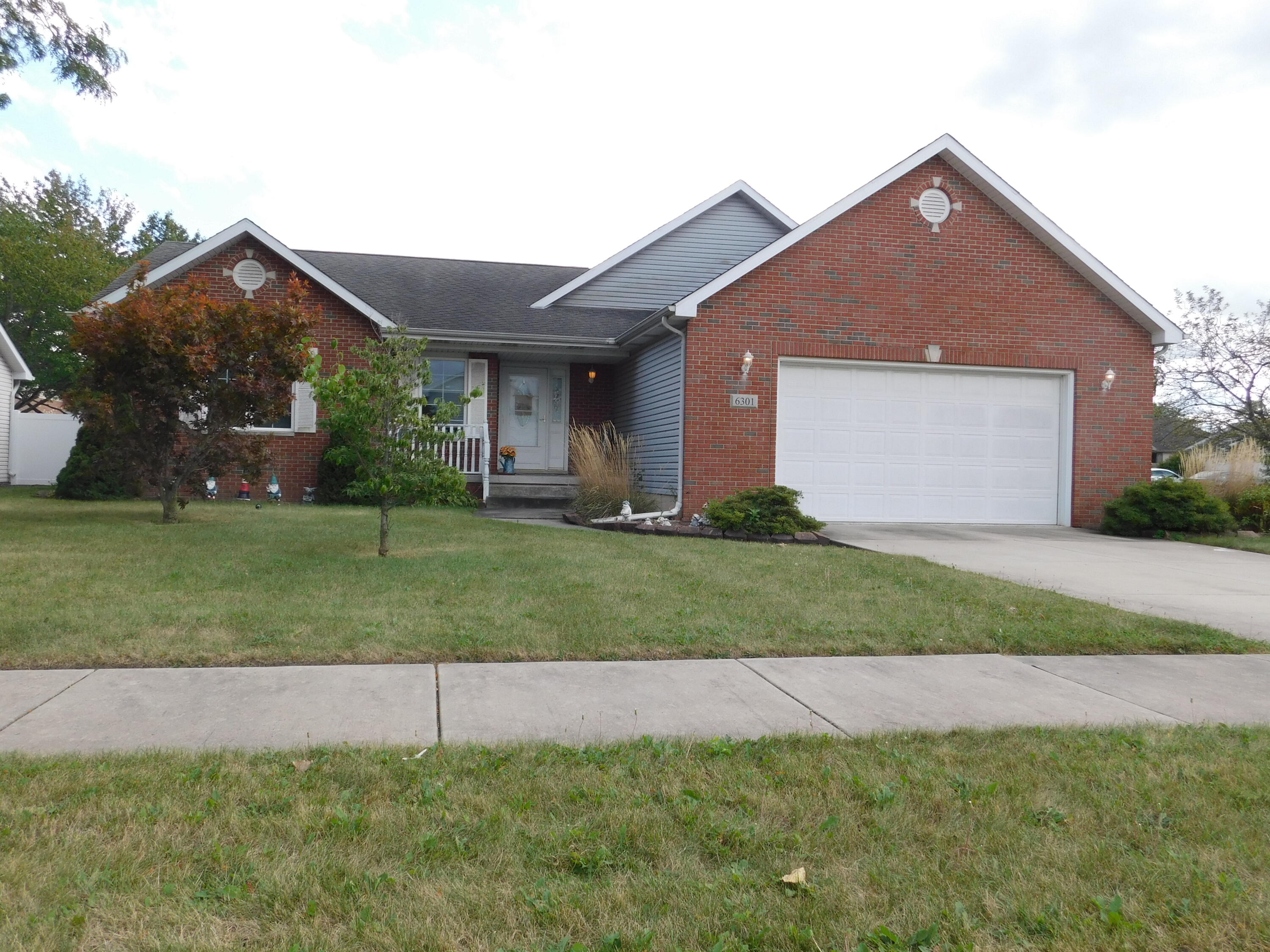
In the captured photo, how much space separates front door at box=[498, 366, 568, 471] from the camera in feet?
56.6

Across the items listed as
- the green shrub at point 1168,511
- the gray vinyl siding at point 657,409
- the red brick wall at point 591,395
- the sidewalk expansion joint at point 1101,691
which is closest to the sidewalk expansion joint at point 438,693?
the sidewalk expansion joint at point 1101,691

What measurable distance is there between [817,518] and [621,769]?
10.6m

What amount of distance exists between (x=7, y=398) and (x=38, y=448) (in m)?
1.59

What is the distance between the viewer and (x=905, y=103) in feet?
49.9

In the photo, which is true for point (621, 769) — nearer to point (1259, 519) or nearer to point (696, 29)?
point (696, 29)

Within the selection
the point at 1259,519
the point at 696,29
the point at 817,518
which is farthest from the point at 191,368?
the point at 1259,519

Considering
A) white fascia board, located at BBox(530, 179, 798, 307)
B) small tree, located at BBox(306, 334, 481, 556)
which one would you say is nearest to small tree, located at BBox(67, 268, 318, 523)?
small tree, located at BBox(306, 334, 481, 556)

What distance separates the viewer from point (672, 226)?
713 inches

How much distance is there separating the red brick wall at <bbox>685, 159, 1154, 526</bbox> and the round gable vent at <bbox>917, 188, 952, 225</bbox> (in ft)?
0.33

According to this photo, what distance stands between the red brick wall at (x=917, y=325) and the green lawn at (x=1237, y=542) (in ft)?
5.14

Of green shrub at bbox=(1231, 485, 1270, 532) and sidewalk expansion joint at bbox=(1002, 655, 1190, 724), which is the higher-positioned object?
green shrub at bbox=(1231, 485, 1270, 532)

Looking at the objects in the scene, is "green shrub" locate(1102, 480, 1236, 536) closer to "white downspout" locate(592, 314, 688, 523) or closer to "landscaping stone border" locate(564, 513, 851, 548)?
"landscaping stone border" locate(564, 513, 851, 548)

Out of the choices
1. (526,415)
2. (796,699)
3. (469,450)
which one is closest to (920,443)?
(526,415)

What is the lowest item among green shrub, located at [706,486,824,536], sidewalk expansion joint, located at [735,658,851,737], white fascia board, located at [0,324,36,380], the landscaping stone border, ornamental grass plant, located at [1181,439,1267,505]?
sidewalk expansion joint, located at [735,658,851,737]
